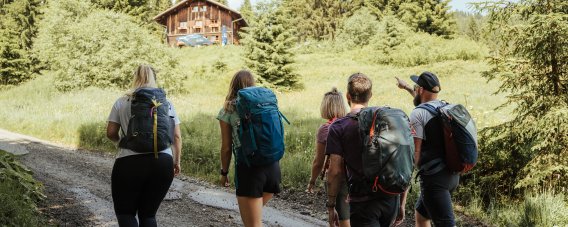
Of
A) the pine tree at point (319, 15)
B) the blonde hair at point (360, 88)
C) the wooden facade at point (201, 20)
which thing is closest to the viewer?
the blonde hair at point (360, 88)

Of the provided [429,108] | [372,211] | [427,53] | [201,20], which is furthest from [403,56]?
[372,211]

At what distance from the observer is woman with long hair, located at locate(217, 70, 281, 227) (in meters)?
3.97

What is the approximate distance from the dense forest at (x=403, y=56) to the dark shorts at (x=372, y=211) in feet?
12.0

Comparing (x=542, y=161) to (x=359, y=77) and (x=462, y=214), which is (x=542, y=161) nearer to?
(x=462, y=214)

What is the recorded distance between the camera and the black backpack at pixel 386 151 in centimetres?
308

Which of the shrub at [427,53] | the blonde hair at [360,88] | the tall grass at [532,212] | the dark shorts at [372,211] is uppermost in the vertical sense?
the shrub at [427,53]

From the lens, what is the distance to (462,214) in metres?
7.07

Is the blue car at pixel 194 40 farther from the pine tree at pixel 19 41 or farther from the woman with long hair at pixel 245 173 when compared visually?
the woman with long hair at pixel 245 173

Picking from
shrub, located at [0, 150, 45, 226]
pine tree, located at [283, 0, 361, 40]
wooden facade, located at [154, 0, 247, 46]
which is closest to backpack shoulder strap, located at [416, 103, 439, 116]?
shrub, located at [0, 150, 45, 226]

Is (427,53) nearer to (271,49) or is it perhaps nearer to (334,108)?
(271,49)

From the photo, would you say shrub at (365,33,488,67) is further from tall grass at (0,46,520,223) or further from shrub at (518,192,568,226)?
shrub at (518,192,568,226)

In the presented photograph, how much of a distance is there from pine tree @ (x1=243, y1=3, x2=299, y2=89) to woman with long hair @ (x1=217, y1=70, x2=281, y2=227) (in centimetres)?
2260

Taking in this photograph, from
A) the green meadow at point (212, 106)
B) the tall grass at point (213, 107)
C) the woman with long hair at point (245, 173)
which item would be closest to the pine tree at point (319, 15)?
the tall grass at point (213, 107)

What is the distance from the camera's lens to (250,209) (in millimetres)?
Answer: 4023
